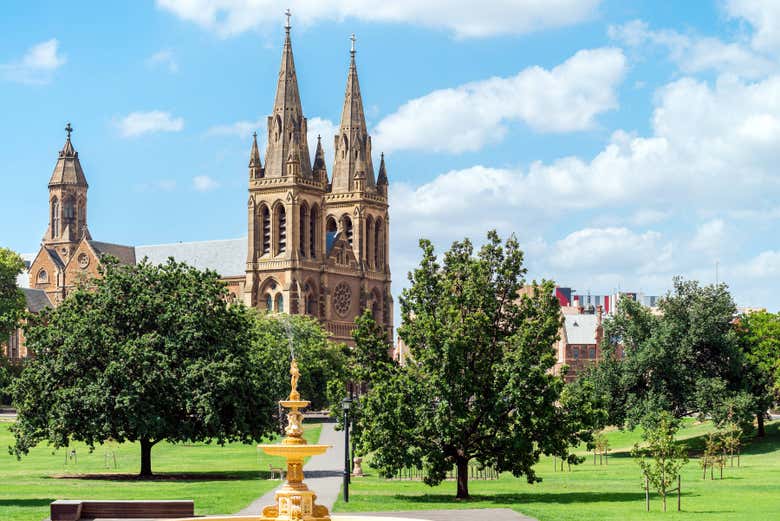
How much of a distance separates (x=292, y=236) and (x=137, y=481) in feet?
310

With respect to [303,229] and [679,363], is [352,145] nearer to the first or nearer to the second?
[303,229]

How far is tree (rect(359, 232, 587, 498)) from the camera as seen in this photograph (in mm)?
41781

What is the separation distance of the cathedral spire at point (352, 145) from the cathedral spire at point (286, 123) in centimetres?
1115

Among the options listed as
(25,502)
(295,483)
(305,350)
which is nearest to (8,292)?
(305,350)

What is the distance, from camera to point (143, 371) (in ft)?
169

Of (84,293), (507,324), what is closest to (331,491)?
(507,324)

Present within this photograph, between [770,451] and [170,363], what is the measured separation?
106 feet

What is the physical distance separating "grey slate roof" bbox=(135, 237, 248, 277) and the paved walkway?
116286 millimetres

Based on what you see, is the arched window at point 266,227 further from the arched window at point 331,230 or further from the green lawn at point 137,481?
the green lawn at point 137,481

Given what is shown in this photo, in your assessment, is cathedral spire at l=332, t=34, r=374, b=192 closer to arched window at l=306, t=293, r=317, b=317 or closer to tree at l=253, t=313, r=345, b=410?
arched window at l=306, t=293, r=317, b=317

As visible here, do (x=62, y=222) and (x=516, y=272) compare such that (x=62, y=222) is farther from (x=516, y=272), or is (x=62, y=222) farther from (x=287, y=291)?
(x=516, y=272)

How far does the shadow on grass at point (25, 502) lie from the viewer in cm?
3831

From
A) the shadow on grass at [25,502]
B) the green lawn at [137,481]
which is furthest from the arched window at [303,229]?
the shadow on grass at [25,502]

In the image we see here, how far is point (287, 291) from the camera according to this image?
141375 mm
